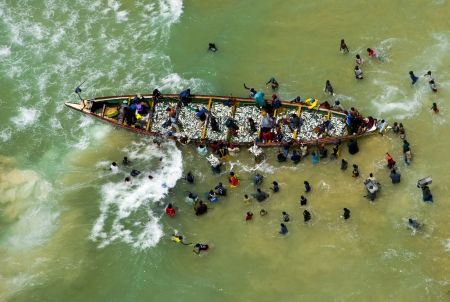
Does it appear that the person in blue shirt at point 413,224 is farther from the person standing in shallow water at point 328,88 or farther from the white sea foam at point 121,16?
the white sea foam at point 121,16

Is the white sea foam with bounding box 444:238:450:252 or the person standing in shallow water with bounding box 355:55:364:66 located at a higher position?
the person standing in shallow water with bounding box 355:55:364:66

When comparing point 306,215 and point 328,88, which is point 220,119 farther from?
point 306,215

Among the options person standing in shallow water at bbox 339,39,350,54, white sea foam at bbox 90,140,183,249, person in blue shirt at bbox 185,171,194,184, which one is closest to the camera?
white sea foam at bbox 90,140,183,249

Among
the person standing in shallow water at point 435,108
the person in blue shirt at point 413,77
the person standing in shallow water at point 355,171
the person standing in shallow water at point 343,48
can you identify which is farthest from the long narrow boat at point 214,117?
the person standing in shallow water at point 343,48

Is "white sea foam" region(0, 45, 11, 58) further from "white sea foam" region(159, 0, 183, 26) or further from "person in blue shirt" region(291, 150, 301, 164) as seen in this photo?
"person in blue shirt" region(291, 150, 301, 164)

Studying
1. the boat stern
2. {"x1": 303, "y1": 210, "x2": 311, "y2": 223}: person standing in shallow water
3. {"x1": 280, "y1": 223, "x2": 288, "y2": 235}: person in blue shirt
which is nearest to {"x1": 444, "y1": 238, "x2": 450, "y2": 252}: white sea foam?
{"x1": 303, "y1": 210, "x2": 311, "y2": 223}: person standing in shallow water

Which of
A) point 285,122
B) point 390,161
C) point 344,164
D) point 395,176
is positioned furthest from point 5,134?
point 395,176
